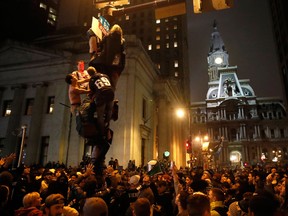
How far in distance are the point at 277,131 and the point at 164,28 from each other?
55.2 m

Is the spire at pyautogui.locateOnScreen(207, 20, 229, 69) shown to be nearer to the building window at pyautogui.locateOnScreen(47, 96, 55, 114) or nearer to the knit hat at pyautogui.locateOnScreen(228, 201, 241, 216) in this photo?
the building window at pyautogui.locateOnScreen(47, 96, 55, 114)

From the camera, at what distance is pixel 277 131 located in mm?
91500

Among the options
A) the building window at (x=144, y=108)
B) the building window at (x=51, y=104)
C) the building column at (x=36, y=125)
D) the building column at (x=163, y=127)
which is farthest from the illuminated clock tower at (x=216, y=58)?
the building column at (x=36, y=125)

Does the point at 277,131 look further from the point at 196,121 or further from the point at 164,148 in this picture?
the point at 164,148

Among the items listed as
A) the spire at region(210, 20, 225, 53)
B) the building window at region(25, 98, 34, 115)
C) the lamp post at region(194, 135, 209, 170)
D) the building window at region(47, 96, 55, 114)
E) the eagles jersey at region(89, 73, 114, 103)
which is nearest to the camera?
the eagles jersey at region(89, 73, 114, 103)

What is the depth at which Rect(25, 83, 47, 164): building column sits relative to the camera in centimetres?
3064

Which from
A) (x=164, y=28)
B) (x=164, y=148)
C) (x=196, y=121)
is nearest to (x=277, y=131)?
(x=196, y=121)

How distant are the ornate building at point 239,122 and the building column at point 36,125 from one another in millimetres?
59877

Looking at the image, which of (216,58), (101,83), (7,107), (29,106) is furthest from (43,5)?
(216,58)

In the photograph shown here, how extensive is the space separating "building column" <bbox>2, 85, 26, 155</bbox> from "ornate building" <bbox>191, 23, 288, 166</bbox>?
200 ft

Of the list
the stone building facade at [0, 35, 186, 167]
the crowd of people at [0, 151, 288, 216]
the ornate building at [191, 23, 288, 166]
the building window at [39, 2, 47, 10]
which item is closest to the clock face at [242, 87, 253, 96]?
the ornate building at [191, 23, 288, 166]

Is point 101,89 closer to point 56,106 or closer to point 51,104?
point 56,106

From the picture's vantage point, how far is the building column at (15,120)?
104 ft

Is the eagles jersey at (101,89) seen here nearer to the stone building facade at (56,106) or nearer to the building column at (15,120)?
the stone building facade at (56,106)
